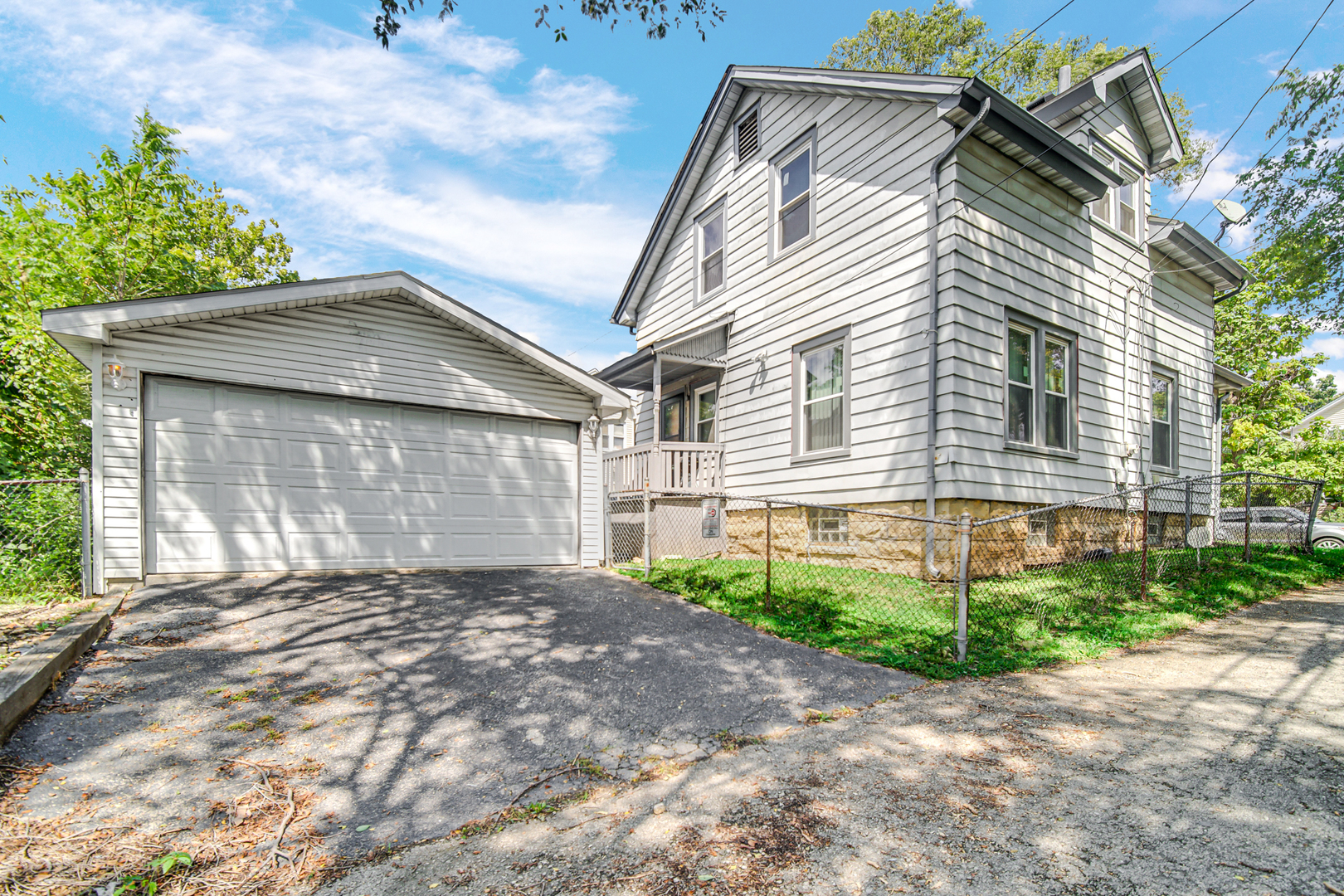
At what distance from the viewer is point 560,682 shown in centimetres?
456

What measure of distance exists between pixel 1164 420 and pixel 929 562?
695 centimetres

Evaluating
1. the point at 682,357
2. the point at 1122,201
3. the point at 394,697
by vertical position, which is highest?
the point at 1122,201

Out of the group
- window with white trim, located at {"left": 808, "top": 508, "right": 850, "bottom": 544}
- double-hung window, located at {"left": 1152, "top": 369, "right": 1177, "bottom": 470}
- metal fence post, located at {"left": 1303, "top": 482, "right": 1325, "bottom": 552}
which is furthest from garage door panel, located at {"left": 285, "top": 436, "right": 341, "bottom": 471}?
metal fence post, located at {"left": 1303, "top": 482, "right": 1325, "bottom": 552}

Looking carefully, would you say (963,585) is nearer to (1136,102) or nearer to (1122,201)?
(1122,201)

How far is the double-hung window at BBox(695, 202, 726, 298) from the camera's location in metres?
11.8

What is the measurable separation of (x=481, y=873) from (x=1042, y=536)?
847 cm

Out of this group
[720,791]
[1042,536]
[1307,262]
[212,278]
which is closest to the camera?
[720,791]

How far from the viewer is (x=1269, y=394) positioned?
1855 cm

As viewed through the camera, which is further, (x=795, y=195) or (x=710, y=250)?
(x=710, y=250)

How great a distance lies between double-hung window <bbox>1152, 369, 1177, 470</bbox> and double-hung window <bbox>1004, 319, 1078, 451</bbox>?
10.4ft

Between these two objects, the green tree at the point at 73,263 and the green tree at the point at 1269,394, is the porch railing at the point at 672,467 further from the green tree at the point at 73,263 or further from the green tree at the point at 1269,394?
the green tree at the point at 1269,394

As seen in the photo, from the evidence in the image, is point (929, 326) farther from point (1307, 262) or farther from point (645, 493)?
point (1307, 262)

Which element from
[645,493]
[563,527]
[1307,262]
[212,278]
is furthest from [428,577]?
[212,278]

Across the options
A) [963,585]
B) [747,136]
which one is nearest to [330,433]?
[963,585]
